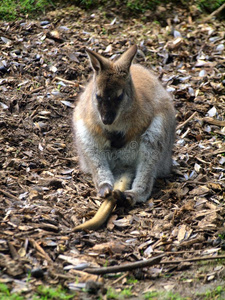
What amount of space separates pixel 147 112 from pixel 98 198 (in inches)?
54.7

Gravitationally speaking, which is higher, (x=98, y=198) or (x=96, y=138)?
(x=96, y=138)

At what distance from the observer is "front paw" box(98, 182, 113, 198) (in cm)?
582

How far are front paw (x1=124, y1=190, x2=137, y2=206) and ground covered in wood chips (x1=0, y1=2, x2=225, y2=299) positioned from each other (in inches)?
4.3

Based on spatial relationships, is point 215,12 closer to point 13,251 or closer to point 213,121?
point 213,121

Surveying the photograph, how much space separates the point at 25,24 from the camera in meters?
9.21

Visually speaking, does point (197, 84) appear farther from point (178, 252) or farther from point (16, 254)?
point (16, 254)

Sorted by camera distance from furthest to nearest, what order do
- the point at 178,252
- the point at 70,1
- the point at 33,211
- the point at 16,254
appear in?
the point at 70,1 → the point at 33,211 → the point at 178,252 → the point at 16,254

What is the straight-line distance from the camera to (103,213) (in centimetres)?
544

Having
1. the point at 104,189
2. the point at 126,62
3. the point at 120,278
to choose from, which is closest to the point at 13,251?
the point at 120,278

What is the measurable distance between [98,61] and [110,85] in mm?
352

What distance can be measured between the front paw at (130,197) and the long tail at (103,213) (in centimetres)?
18

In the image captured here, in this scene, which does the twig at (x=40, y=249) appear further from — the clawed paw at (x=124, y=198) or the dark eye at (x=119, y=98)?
the dark eye at (x=119, y=98)

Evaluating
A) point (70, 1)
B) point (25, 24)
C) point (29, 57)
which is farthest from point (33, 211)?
point (70, 1)

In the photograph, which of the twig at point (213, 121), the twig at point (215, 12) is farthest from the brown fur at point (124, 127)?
the twig at point (215, 12)
